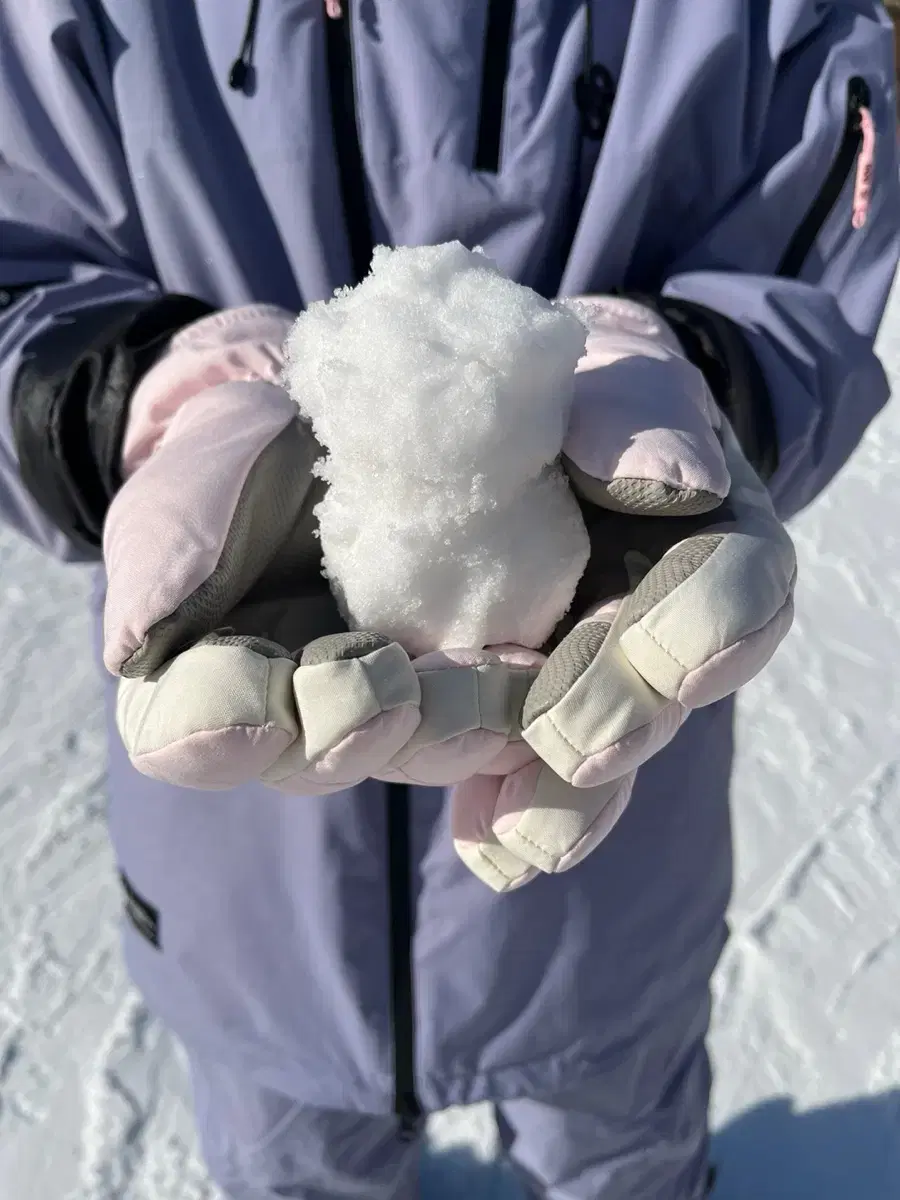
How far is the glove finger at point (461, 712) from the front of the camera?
42cm

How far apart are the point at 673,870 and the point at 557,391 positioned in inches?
13.0

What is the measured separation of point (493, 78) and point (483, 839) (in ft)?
1.29

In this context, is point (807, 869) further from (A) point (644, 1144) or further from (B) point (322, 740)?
(B) point (322, 740)

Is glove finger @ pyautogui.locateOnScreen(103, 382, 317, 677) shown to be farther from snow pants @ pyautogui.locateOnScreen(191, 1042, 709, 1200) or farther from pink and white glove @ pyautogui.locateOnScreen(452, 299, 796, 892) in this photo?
snow pants @ pyautogui.locateOnScreen(191, 1042, 709, 1200)

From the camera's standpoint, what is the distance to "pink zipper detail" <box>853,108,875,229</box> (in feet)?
1.91

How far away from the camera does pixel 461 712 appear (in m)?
0.42

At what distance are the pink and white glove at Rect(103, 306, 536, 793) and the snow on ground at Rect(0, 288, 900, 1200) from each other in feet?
2.35

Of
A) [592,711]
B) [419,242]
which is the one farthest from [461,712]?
[419,242]

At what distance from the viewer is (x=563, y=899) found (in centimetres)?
61

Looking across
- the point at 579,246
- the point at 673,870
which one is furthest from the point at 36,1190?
the point at 579,246

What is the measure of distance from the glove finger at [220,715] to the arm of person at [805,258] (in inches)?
11.9

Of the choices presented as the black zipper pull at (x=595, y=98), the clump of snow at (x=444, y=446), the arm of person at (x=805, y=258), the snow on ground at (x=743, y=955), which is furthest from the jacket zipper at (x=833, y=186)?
the snow on ground at (x=743, y=955)

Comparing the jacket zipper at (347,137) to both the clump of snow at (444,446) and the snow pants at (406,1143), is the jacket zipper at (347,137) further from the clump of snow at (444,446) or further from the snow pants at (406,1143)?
the snow pants at (406,1143)

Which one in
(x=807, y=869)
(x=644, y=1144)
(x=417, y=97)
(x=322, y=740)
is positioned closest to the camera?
(x=322, y=740)
